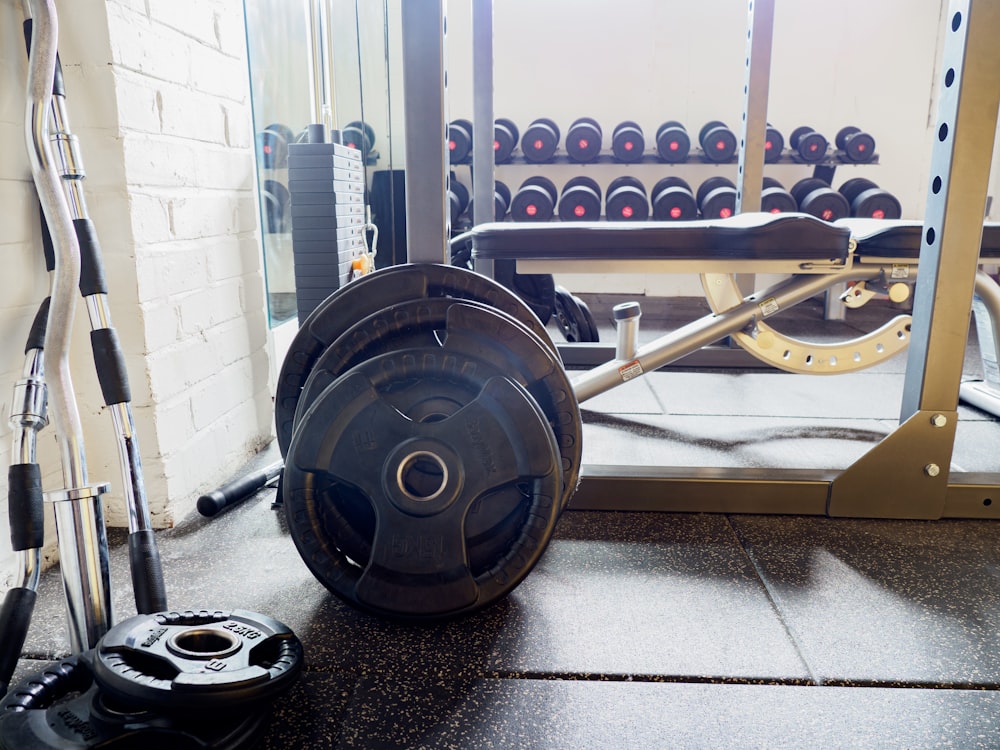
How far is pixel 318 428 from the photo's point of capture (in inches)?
36.3

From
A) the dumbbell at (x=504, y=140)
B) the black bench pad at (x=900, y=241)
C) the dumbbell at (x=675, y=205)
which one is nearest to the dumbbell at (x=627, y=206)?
the dumbbell at (x=675, y=205)

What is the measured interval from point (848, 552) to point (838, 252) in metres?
0.62

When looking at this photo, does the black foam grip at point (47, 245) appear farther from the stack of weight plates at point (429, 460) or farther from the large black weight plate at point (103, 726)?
the large black weight plate at point (103, 726)

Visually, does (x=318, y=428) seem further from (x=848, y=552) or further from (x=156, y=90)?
(x=848, y=552)

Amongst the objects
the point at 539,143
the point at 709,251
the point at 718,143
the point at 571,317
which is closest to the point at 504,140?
the point at 539,143

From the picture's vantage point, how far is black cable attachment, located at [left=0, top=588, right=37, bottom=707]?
0.80 metres

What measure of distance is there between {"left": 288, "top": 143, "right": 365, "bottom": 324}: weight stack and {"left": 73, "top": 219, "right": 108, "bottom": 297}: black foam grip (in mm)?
697

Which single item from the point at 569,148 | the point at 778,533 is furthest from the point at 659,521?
the point at 569,148

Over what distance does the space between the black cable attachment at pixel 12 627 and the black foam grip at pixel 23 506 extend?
0.05 metres

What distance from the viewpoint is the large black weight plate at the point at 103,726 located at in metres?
0.68

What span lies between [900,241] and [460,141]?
2.28m

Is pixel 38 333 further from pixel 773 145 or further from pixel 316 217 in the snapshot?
pixel 773 145

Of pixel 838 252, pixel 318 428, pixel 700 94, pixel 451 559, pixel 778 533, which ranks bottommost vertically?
pixel 778 533

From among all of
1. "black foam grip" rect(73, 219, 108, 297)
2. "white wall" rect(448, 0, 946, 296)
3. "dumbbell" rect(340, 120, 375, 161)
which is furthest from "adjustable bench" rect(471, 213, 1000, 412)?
"white wall" rect(448, 0, 946, 296)
